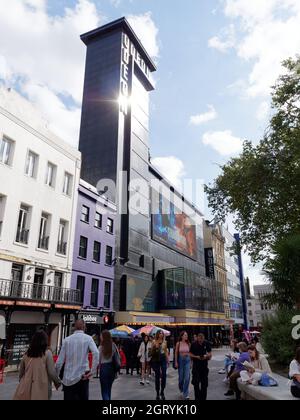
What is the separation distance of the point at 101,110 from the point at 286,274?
3135 centimetres

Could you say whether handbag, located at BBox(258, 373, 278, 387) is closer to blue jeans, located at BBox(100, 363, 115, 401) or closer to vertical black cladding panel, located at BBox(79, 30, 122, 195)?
blue jeans, located at BBox(100, 363, 115, 401)

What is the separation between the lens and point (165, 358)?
30.5 ft

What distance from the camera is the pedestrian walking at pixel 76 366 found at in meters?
5.26

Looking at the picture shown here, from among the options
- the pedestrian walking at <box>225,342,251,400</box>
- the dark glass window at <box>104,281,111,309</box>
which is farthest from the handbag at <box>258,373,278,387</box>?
the dark glass window at <box>104,281,111,309</box>

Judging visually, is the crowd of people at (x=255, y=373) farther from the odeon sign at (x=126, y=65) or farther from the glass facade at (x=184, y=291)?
the odeon sign at (x=126, y=65)

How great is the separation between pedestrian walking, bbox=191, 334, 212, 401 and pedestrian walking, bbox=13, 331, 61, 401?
13.8ft

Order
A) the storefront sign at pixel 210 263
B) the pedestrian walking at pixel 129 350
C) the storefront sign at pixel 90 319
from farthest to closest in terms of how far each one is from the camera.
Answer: the storefront sign at pixel 210 263 → the storefront sign at pixel 90 319 → the pedestrian walking at pixel 129 350

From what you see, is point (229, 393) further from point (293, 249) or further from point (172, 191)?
point (172, 191)

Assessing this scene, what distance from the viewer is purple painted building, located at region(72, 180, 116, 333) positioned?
24.9m

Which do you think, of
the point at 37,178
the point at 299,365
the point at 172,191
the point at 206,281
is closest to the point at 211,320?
the point at 206,281

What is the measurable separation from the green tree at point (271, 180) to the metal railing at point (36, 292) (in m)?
13.1

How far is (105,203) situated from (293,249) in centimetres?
1910

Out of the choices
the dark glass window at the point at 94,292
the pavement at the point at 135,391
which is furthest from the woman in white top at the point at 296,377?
the dark glass window at the point at 94,292

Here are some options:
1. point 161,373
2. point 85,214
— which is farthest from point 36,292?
point 161,373
